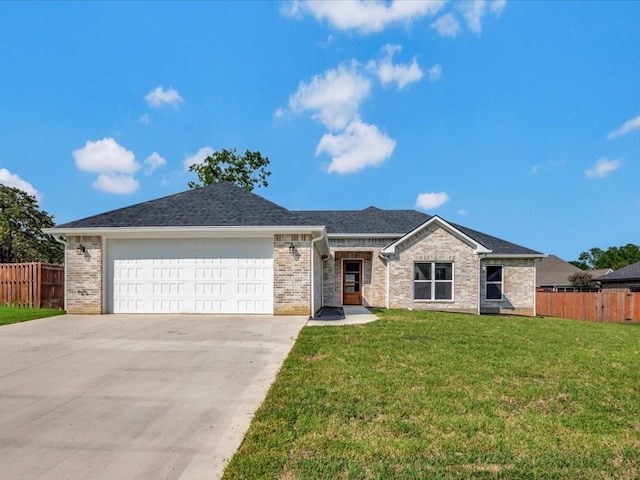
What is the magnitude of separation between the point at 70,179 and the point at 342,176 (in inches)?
617

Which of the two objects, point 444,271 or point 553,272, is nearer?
point 444,271

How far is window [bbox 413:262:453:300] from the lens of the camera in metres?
17.2

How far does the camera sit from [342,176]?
2656 cm

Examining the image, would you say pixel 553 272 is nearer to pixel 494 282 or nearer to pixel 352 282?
pixel 494 282

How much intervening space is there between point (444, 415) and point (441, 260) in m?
13.5

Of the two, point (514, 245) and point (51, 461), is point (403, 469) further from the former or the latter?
point (514, 245)

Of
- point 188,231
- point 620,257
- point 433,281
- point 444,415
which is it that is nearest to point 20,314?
point 188,231

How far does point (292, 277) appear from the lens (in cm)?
1247

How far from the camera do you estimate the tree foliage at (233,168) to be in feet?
111

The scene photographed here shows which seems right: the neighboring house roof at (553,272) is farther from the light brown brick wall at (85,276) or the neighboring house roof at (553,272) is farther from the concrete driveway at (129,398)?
the light brown brick wall at (85,276)

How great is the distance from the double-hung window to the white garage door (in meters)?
12.1

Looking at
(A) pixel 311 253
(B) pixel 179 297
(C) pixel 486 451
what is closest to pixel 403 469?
(C) pixel 486 451

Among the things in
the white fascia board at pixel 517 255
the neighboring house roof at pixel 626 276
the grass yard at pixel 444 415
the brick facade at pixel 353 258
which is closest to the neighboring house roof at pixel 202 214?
the white fascia board at pixel 517 255

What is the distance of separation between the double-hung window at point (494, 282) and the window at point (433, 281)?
345cm
